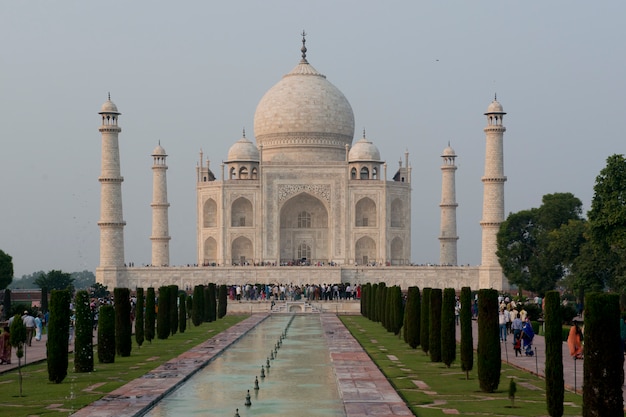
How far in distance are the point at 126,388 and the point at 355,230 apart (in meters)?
33.0

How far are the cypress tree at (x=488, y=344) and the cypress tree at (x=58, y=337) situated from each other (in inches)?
212

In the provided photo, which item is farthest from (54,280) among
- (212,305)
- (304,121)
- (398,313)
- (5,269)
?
(398,313)

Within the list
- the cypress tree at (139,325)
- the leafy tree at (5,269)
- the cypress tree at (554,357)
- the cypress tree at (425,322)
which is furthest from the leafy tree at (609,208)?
the leafy tree at (5,269)

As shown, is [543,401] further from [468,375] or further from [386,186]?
[386,186]

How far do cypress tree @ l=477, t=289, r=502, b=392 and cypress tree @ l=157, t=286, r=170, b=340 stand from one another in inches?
395

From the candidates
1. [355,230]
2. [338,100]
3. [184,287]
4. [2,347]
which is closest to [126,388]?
[2,347]

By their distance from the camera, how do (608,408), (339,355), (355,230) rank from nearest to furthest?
(608,408)
(339,355)
(355,230)

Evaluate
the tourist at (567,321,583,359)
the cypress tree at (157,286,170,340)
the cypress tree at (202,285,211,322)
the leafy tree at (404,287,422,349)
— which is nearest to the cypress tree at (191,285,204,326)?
the cypress tree at (202,285,211,322)

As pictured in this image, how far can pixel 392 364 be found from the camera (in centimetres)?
1577

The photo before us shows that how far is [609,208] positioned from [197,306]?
10.8m

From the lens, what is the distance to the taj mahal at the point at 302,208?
135 feet

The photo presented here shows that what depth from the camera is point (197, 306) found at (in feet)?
88.6

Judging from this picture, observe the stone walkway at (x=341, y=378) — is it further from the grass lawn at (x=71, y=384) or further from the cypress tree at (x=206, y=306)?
the cypress tree at (x=206, y=306)

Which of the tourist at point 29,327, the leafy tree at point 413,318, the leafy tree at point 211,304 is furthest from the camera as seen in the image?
the leafy tree at point 211,304
